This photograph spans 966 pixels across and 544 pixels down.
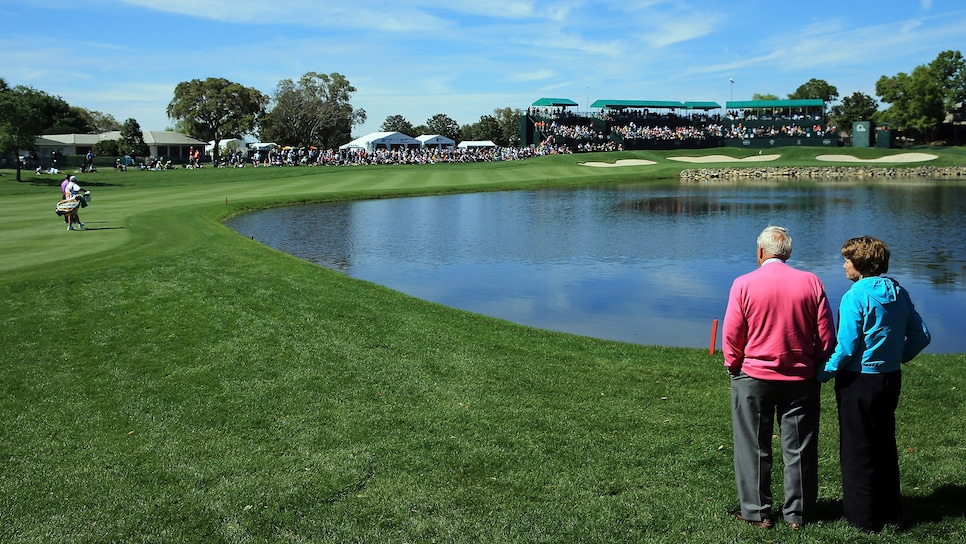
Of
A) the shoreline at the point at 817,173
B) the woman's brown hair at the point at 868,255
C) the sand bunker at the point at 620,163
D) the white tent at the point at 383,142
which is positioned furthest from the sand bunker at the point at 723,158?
the woman's brown hair at the point at 868,255

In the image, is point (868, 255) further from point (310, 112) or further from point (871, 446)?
point (310, 112)

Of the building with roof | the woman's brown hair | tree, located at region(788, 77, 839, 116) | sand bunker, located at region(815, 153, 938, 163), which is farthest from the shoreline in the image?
tree, located at region(788, 77, 839, 116)

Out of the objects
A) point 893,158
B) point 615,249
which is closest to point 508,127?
point 893,158

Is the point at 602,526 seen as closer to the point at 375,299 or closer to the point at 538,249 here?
the point at 375,299

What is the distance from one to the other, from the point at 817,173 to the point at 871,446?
6388cm

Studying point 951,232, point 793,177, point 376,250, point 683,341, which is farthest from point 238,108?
point 683,341

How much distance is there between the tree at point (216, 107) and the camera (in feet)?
294

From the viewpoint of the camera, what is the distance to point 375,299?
14.4 metres

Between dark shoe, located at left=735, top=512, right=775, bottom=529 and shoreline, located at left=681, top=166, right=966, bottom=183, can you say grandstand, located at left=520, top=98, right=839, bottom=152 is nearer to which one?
shoreline, located at left=681, top=166, right=966, bottom=183

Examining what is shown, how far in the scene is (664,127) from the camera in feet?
289

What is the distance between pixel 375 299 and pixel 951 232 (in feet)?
71.3

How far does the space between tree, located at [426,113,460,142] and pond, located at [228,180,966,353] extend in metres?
116

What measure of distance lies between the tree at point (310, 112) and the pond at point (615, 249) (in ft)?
209

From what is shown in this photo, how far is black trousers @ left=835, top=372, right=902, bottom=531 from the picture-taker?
17.5 feet
